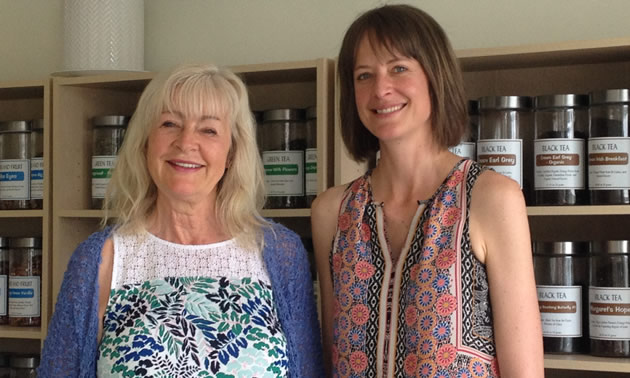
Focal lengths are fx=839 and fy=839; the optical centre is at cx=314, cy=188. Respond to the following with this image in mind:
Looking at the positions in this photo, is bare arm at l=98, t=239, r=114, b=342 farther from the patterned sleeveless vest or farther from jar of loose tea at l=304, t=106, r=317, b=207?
jar of loose tea at l=304, t=106, r=317, b=207

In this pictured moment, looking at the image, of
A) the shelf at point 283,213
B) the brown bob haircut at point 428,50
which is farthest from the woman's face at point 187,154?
the shelf at point 283,213

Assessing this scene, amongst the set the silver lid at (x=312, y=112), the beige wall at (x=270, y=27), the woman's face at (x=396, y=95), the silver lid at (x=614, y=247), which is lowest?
the silver lid at (x=614, y=247)

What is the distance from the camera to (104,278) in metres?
1.28

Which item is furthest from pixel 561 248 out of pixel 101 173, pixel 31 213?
pixel 31 213

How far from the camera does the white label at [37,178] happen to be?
2.01 meters

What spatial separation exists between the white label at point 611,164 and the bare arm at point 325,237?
0.51 m

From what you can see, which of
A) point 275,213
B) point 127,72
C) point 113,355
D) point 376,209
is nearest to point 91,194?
point 127,72

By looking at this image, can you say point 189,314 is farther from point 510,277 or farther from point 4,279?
point 4,279

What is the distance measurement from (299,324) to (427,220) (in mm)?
302

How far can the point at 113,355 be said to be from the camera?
48.1 inches

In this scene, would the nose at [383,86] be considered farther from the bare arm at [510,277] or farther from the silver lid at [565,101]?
the silver lid at [565,101]

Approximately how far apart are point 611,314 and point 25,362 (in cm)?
132

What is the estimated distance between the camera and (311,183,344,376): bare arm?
4.32 ft

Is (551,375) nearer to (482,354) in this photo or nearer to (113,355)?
(482,354)
